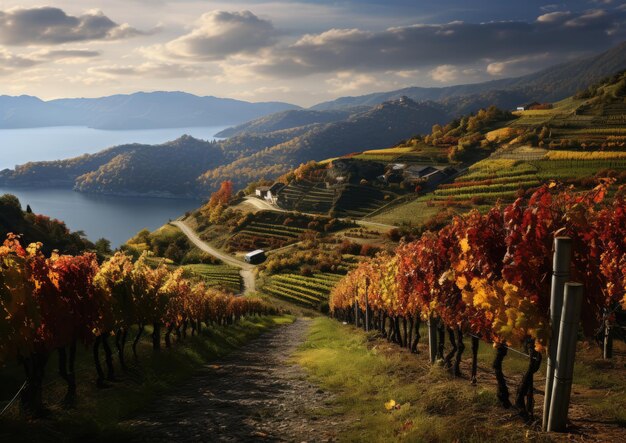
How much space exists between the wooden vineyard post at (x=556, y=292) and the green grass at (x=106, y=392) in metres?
11.6

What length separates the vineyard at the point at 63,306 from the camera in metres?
13.8

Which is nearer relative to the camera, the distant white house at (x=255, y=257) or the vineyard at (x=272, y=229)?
the distant white house at (x=255, y=257)

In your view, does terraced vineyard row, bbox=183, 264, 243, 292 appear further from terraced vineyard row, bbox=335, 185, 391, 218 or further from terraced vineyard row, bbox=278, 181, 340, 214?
terraced vineyard row, bbox=278, 181, 340, 214

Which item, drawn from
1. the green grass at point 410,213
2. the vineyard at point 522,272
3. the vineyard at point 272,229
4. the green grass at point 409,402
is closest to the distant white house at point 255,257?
the vineyard at point 272,229

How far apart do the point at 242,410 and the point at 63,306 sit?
7.97m

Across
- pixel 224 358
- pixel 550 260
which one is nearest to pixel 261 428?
pixel 550 260

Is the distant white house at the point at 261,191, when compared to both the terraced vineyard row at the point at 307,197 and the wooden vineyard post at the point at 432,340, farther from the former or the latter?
the wooden vineyard post at the point at 432,340

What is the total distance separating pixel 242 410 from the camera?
15289 millimetres

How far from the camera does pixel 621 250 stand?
57.8 feet

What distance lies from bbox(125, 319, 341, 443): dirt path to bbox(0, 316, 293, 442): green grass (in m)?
0.87

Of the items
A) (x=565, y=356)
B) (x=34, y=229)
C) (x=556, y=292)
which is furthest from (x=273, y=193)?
(x=565, y=356)

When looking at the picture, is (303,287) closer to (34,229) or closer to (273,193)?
(34,229)

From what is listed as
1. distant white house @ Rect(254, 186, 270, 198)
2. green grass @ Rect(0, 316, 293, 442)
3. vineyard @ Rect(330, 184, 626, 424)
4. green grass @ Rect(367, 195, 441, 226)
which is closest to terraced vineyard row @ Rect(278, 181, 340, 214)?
distant white house @ Rect(254, 186, 270, 198)

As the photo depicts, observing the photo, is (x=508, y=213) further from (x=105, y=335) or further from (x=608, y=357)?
(x=105, y=335)
